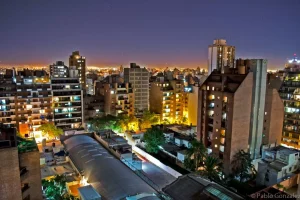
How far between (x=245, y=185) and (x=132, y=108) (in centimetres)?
3320

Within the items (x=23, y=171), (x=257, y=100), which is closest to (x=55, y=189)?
(x=23, y=171)

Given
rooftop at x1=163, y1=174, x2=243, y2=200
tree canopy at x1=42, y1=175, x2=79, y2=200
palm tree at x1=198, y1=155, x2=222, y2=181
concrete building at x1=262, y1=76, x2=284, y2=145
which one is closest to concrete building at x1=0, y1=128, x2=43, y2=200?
tree canopy at x1=42, y1=175, x2=79, y2=200

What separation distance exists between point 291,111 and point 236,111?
59.3 ft

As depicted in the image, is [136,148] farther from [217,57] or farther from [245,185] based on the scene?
[217,57]

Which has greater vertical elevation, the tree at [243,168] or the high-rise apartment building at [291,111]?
the high-rise apartment building at [291,111]

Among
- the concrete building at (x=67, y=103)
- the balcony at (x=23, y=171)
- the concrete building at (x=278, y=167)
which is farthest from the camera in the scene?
the concrete building at (x=67, y=103)

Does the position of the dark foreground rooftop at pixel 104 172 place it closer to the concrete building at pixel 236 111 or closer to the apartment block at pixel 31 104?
the concrete building at pixel 236 111

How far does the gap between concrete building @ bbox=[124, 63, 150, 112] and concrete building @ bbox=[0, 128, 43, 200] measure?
45566mm

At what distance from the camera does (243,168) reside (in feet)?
94.2

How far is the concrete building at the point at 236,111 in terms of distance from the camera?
31.0 meters

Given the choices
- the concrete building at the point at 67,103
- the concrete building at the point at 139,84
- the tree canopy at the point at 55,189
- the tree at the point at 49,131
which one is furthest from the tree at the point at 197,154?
the concrete building at the point at 139,84

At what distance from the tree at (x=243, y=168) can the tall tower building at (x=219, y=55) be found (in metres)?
52.9

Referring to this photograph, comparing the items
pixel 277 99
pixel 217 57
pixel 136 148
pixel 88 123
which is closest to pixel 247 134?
pixel 277 99

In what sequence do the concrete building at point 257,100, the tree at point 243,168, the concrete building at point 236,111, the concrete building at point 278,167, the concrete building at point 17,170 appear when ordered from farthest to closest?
the concrete building at point 257,100, the concrete building at point 236,111, the tree at point 243,168, the concrete building at point 278,167, the concrete building at point 17,170
